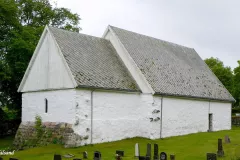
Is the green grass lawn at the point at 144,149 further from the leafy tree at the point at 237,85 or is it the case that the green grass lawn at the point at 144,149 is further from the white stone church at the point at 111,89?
the leafy tree at the point at 237,85

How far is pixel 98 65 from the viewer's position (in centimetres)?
2475

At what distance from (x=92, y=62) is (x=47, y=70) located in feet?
Result: 10.7

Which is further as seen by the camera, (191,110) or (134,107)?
(191,110)

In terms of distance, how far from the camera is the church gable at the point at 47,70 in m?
22.5

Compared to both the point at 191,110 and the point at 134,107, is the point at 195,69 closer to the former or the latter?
the point at 191,110

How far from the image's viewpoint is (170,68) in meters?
29.8

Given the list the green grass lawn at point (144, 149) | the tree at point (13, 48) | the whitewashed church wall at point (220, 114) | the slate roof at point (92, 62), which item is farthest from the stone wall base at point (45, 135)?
Answer: the whitewashed church wall at point (220, 114)

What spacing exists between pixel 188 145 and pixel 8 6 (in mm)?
19512

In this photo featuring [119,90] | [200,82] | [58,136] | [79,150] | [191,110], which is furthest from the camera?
[200,82]

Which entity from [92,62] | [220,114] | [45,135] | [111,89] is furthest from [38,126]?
[220,114]

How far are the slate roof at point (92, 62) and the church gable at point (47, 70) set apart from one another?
464 millimetres

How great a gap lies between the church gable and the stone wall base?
2.65 metres

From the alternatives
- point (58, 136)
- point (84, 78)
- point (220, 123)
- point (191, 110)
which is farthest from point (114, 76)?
point (220, 123)

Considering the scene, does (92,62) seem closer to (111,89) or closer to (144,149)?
(111,89)
